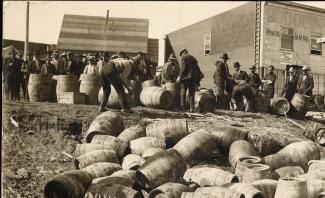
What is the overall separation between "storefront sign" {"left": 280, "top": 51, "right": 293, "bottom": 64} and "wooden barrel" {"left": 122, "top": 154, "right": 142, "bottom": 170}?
10.3 m

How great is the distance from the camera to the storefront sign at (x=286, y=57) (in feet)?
52.9

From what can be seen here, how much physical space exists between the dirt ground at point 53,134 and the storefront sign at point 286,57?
A: 16.7ft

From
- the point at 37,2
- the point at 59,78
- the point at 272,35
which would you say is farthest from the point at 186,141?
the point at 272,35

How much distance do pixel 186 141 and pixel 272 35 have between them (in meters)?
11.1

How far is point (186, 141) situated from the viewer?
7812 mm

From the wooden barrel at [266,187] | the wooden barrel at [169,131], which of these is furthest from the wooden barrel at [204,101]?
the wooden barrel at [266,187]

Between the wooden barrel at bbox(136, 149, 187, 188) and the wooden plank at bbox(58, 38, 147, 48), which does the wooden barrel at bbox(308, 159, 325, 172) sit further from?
the wooden plank at bbox(58, 38, 147, 48)

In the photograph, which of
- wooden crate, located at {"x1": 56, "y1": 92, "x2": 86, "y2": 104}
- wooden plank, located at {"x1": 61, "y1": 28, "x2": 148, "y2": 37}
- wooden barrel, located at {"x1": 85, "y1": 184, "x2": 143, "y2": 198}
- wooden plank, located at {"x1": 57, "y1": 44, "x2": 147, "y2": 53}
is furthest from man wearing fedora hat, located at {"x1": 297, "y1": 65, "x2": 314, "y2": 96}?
wooden plank, located at {"x1": 61, "y1": 28, "x2": 148, "y2": 37}

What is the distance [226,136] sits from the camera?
8406mm

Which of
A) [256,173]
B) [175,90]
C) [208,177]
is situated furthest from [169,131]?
[175,90]

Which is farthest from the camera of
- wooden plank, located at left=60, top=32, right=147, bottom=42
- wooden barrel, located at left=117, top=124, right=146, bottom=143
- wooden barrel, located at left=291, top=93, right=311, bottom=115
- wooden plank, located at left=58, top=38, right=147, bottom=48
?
wooden plank, located at left=60, top=32, right=147, bottom=42

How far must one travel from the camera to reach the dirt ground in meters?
7.28

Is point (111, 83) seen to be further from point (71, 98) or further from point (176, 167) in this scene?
point (176, 167)

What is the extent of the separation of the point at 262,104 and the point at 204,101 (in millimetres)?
2007
